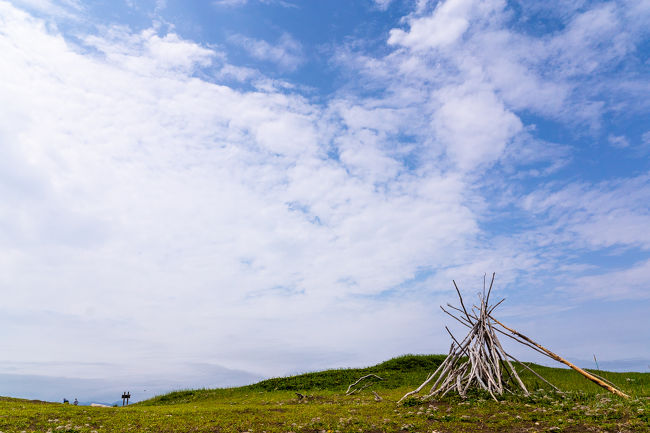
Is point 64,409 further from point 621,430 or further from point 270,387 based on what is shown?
point 621,430

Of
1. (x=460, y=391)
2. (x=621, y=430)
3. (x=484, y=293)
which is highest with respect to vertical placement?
(x=484, y=293)

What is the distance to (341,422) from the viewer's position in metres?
12.4

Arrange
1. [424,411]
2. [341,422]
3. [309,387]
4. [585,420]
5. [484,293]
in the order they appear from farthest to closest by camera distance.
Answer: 1. [309,387]
2. [484,293]
3. [424,411]
4. [341,422]
5. [585,420]

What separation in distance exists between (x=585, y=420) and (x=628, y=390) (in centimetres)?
620

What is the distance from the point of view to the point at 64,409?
15.5 meters

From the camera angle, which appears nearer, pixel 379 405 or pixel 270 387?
pixel 379 405

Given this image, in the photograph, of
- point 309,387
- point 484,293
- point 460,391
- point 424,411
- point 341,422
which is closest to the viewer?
point 341,422

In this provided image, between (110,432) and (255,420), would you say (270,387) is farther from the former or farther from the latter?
(110,432)

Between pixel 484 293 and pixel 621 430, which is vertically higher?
pixel 484 293

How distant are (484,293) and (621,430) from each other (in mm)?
7061

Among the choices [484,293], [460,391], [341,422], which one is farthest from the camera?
[484,293]

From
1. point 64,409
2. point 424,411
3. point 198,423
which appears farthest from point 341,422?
point 64,409

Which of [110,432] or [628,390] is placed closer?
[110,432]

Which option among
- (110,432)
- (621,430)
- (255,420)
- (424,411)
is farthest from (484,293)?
(110,432)
